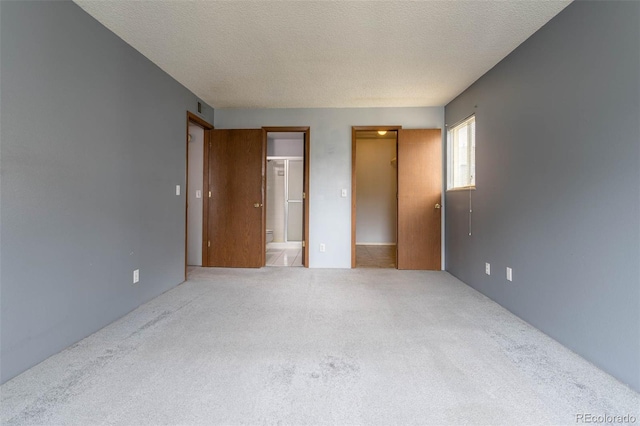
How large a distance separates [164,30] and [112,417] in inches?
103

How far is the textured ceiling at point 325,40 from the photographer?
6.50ft

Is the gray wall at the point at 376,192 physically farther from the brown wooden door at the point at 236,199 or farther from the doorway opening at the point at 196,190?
the doorway opening at the point at 196,190

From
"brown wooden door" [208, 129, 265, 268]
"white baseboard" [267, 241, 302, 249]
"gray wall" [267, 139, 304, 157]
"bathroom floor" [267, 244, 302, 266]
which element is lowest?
"bathroom floor" [267, 244, 302, 266]

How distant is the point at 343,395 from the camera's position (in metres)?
1.42

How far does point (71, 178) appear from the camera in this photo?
1.93m

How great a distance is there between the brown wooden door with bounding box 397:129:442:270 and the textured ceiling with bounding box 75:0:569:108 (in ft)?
2.44

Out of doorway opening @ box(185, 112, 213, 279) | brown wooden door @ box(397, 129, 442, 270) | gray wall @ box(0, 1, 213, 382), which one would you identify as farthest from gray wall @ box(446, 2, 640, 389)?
doorway opening @ box(185, 112, 213, 279)

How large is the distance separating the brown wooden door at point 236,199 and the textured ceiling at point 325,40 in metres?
0.84

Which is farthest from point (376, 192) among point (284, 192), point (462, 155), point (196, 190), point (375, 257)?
point (196, 190)

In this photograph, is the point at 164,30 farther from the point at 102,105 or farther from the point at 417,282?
the point at 417,282

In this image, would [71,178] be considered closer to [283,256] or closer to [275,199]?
[283,256]

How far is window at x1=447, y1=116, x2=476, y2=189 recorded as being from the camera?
3.42 metres

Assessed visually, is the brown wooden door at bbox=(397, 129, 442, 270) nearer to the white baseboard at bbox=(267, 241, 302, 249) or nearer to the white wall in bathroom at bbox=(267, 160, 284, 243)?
the white baseboard at bbox=(267, 241, 302, 249)

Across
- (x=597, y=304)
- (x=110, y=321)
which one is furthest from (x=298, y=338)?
(x=597, y=304)
